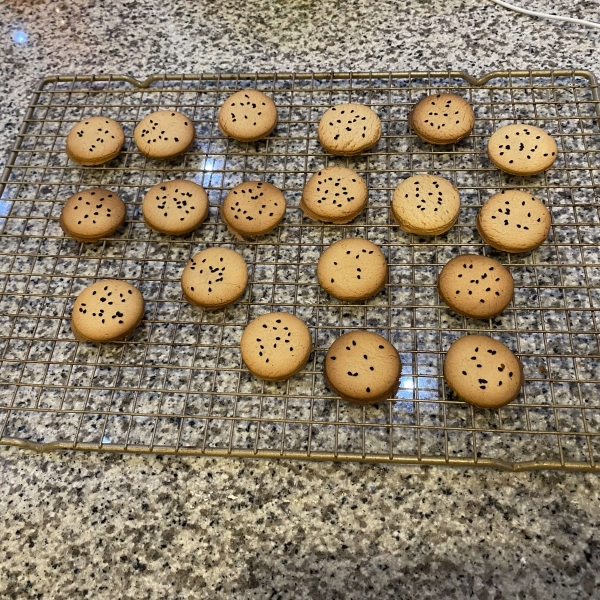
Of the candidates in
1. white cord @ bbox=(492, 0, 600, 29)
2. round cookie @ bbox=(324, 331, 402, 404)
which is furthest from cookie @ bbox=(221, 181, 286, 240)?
white cord @ bbox=(492, 0, 600, 29)

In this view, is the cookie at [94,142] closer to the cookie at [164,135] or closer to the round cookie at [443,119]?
the cookie at [164,135]

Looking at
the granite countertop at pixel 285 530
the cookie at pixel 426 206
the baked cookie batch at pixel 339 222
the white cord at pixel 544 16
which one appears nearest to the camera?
the granite countertop at pixel 285 530

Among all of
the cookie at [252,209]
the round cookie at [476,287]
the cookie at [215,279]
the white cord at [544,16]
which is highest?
the white cord at [544,16]

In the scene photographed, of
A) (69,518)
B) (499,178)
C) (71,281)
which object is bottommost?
(69,518)

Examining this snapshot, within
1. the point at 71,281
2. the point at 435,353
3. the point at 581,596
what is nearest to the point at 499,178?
the point at 435,353

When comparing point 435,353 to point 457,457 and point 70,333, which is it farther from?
point 70,333

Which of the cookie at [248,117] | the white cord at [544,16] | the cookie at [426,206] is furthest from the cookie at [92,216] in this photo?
the white cord at [544,16]

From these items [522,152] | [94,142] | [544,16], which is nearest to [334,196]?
[522,152]
